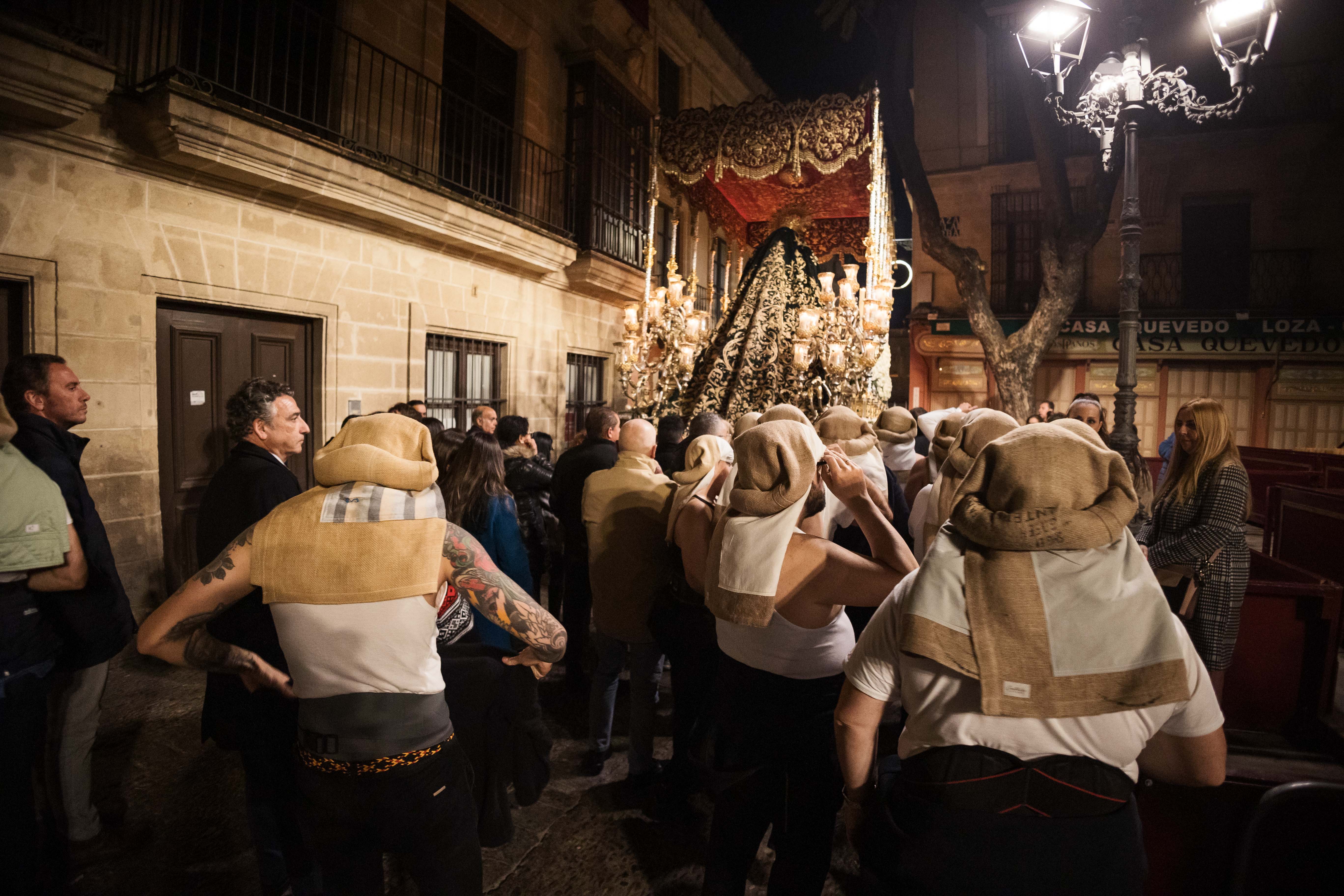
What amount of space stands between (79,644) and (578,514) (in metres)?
2.29

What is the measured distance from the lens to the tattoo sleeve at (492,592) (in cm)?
177

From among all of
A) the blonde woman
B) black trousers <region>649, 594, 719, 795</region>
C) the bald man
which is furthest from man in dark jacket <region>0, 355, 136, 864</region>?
the blonde woman

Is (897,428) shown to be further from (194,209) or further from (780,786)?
(194,209)

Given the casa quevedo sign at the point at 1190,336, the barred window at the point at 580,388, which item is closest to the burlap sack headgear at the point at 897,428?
the barred window at the point at 580,388

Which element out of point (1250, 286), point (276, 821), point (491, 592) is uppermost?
point (1250, 286)

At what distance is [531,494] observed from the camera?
4.53 metres

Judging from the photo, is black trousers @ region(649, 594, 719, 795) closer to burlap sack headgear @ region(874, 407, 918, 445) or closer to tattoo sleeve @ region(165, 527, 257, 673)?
tattoo sleeve @ region(165, 527, 257, 673)

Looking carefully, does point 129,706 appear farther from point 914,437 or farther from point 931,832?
point 914,437

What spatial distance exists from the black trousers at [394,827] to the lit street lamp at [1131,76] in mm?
6029

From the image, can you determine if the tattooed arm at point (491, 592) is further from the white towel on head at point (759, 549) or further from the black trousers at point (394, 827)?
the white towel on head at point (759, 549)

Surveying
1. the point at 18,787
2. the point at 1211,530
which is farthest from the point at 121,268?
the point at 1211,530

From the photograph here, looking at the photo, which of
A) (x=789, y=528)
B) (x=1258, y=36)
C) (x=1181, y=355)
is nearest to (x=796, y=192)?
(x=1258, y=36)

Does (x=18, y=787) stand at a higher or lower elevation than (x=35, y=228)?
lower

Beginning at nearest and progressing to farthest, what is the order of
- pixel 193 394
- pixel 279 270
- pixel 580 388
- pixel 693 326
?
pixel 193 394 < pixel 279 270 < pixel 693 326 < pixel 580 388
